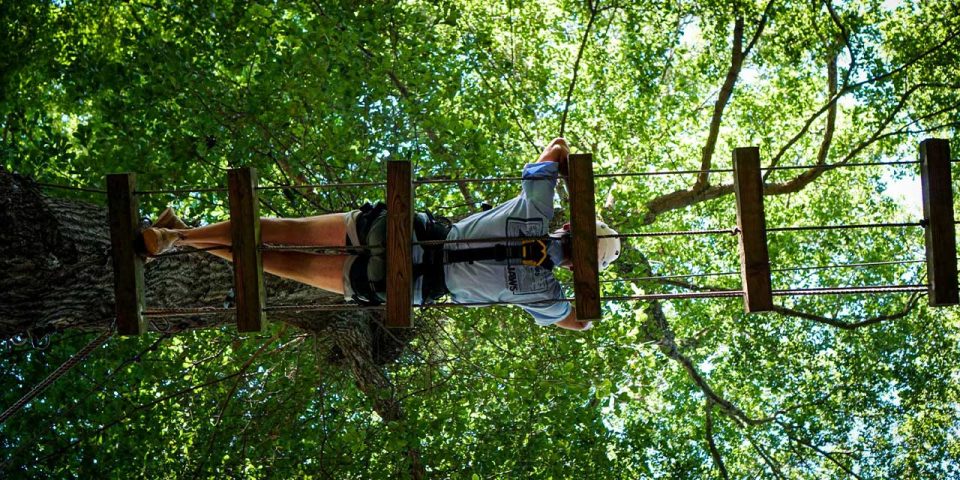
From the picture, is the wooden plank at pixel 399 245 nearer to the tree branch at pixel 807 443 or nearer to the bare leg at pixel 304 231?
the bare leg at pixel 304 231

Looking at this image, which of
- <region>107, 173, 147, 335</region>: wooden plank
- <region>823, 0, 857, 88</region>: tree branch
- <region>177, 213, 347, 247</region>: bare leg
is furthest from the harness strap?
<region>823, 0, 857, 88</region>: tree branch

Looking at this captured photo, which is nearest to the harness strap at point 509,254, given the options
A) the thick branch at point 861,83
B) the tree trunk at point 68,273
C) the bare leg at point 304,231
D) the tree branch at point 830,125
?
the bare leg at point 304,231

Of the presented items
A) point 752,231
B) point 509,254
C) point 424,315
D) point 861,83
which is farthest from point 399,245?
point 861,83

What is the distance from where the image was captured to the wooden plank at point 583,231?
3920 millimetres

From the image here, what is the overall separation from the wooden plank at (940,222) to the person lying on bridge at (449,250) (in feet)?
5.02

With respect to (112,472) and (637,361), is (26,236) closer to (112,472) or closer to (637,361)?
(112,472)

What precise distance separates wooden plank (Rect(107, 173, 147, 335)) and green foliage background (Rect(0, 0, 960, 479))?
152 centimetres

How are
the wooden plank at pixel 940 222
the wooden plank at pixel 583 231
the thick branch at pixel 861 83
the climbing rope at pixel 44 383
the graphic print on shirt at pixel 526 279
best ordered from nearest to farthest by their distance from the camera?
the wooden plank at pixel 583 231 → the wooden plank at pixel 940 222 → the climbing rope at pixel 44 383 → the graphic print on shirt at pixel 526 279 → the thick branch at pixel 861 83

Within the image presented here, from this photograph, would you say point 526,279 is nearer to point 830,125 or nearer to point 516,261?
point 516,261

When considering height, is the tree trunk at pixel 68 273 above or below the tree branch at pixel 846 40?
below

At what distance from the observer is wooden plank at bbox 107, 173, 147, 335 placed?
4066mm

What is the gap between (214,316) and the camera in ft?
19.7

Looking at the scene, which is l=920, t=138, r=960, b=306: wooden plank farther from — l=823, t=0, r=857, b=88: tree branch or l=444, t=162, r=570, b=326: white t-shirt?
l=823, t=0, r=857, b=88: tree branch

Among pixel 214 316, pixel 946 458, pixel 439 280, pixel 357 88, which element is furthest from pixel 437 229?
pixel 946 458
